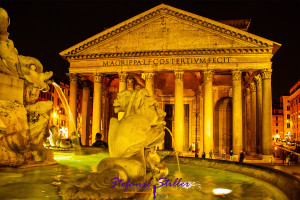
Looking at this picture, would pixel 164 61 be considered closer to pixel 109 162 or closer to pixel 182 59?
pixel 182 59

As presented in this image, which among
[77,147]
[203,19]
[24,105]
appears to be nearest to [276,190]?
[24,105]

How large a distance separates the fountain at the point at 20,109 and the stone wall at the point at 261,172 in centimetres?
360

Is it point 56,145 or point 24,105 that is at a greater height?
point 24,105

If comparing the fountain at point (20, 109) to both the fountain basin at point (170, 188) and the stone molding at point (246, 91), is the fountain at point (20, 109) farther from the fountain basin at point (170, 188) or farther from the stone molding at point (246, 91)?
the stone molding at point (246, 91)

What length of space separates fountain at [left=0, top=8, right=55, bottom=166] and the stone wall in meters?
3.60

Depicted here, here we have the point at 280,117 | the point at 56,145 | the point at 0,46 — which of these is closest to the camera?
the point at 0,46

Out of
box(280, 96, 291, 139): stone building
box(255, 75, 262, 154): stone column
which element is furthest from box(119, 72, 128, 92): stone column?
box(280, 96, 291, 139): stone building

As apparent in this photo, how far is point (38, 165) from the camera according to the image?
581 centimetres

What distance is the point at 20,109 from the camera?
545 centimetres

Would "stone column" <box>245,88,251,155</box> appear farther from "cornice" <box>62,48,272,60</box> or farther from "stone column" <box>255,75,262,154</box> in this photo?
"cornice" <box>62,48,272,60</box>

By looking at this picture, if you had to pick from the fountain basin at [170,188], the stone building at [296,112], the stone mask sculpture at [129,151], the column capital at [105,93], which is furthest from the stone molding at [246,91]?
the stone building at [296,112]

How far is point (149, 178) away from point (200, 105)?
26456 mm

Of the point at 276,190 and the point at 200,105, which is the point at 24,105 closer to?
the point at 276,190

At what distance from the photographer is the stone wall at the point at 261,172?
13.0 feet
